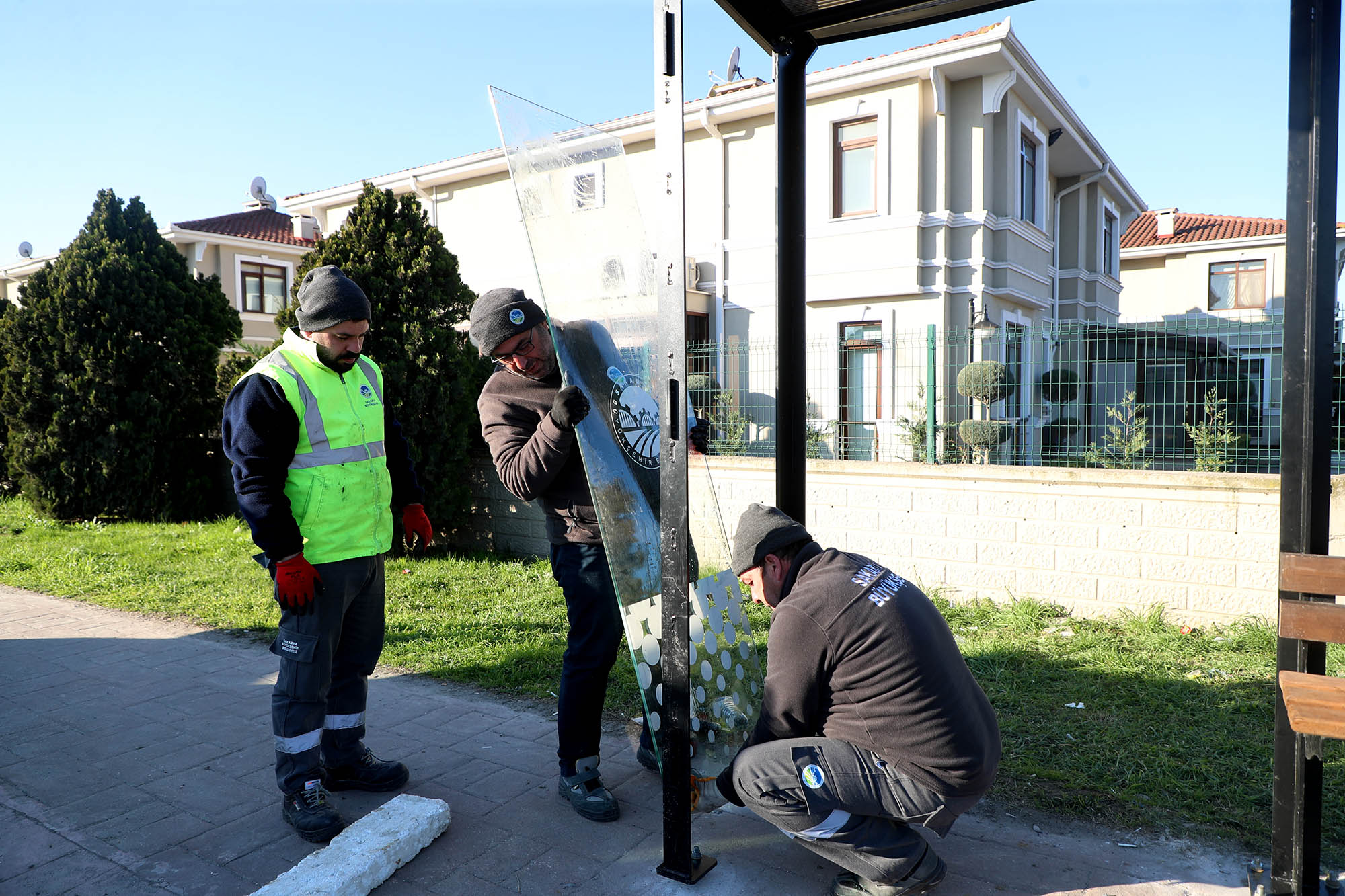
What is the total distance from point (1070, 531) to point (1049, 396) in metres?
1.13

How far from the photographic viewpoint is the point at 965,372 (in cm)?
655

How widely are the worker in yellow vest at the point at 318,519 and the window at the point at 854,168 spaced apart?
11870 mm

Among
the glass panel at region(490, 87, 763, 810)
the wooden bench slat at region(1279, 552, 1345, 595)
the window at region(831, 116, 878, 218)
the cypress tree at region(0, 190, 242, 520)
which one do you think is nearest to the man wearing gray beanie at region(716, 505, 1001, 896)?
the glass panel at region(490, 87, 763, 810)

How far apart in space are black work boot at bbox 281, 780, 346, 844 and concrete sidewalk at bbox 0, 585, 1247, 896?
0.22 feet

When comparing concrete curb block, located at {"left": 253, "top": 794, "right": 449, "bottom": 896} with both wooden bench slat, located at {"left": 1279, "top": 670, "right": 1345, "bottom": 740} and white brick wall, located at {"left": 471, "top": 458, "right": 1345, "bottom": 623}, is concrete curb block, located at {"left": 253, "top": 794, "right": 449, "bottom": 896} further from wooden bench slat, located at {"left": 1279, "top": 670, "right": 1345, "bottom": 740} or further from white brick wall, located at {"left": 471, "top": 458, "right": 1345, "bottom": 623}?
white brick wall, located at {"left": 471, "top": 458, "right": 1345, "bottom": 623}

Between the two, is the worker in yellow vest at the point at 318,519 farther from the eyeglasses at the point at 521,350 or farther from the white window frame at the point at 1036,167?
the white window frame at the point at 1036,167

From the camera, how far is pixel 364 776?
3.36 metres

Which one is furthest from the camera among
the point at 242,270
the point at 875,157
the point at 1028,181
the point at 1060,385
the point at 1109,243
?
the point at 242,270

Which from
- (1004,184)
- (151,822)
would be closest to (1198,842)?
(151,822)

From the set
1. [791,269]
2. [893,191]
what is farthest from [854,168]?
[791,269]

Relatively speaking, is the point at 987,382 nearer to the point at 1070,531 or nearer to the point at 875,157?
the point at 1070,531

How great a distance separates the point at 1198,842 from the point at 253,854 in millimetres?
3113

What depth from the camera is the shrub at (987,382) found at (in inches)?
250

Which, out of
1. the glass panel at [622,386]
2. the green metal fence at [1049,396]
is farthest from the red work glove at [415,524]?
the green metal fence at [1049,396]
